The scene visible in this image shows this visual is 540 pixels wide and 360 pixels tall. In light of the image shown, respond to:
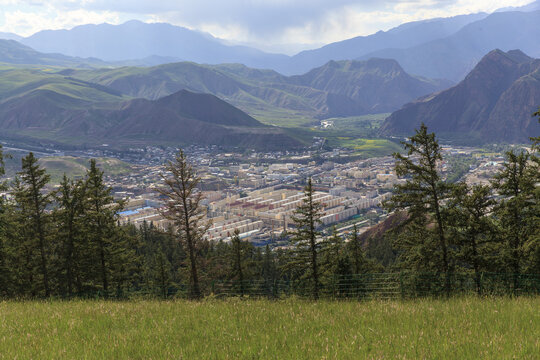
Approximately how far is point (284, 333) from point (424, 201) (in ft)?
57.2

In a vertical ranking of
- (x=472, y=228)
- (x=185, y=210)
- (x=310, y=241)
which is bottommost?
(x=310, y=241)

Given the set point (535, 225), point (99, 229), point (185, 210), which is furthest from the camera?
point (99, 229)

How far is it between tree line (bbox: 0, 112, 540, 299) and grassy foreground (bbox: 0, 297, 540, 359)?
8.98 metres

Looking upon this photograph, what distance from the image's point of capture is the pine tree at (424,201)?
21.2 meters

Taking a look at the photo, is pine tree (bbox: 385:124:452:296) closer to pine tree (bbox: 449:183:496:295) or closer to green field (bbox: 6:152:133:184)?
pine tree (bbox: 449:183:496:295)

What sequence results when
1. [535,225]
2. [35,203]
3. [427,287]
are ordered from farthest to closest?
[35,203], [535,225], [427,287]

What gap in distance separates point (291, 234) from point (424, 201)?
1070cm

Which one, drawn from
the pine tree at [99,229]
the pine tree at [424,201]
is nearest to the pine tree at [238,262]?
the pine tree at [99,229]

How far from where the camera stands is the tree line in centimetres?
2150

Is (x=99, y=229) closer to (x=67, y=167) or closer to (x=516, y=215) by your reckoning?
(x=516, y=215)

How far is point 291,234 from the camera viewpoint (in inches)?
1141

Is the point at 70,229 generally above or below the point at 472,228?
above

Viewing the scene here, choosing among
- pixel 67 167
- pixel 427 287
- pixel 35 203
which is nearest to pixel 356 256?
pixel 427 287

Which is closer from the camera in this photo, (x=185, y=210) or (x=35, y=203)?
(x=185, y=210)
